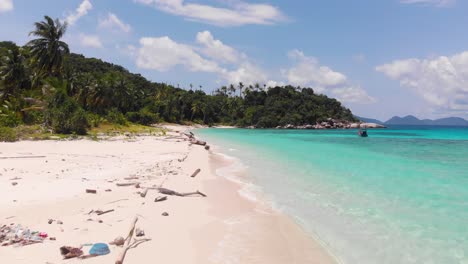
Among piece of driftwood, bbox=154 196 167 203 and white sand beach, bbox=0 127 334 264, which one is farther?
piece of driftwood, bbox=154 196 167 203

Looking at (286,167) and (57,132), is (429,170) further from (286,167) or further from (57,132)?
(57,132)

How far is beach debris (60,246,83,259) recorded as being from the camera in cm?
513

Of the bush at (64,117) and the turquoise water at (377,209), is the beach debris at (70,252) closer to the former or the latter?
the turquoise water at (377,209)

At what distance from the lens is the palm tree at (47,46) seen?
4044 cm

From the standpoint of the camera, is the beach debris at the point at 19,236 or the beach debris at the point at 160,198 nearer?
the beach debris at the point at 19,236

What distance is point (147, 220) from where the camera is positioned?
24.3 ft

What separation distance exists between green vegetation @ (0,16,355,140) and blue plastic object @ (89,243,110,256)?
70.9 feet

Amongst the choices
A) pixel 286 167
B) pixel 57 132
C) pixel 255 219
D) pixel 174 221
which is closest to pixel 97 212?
pixel 174 221

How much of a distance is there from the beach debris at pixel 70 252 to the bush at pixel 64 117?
2841 cm

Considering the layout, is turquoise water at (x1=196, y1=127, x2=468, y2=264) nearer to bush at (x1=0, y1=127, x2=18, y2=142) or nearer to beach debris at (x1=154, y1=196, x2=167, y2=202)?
beach debris at (x1=154, y1=196, x2=167, y2=202)

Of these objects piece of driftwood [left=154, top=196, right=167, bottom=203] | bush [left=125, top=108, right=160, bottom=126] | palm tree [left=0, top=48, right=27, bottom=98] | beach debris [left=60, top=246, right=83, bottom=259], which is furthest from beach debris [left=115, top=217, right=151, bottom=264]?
bush [left=125, top=108, right=160, bottom=126]

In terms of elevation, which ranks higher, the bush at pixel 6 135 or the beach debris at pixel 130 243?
the bush at pixel 6 135

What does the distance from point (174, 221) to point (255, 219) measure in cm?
215

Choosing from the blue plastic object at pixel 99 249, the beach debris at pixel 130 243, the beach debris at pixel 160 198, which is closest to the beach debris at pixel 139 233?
the beach debris at pixel 130 243
